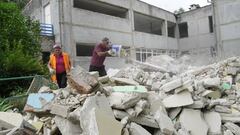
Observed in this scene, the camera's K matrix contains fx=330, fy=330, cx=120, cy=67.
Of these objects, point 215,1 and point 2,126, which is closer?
point 2,126

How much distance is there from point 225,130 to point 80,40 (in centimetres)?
1284

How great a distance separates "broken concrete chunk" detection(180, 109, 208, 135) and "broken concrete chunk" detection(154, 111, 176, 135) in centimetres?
31

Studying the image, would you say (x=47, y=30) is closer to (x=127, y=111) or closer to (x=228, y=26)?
(x=127, y=111)

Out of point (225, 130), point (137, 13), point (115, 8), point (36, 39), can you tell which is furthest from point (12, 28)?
point (137, 13)

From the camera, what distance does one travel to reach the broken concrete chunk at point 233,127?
535 cm

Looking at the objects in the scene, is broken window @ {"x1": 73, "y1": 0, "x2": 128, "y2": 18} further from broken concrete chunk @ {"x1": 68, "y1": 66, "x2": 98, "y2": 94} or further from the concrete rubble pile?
broken concrete chunk @ {"x1": 68, "y1": 66, "x2": 98, "y2": 94}

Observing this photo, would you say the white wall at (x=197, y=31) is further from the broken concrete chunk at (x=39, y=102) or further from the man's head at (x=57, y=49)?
the broken concrete chunk at (x=39, y=102)

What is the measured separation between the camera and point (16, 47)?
35.0 ft

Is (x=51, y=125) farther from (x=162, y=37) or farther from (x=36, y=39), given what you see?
(x=162, y=37)

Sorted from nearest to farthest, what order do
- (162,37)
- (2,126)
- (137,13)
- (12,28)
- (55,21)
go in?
(2,126) → (12,28) → (55,21) → (137,13) → (162,37)

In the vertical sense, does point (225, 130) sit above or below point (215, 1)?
below

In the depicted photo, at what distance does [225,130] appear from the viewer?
543cm

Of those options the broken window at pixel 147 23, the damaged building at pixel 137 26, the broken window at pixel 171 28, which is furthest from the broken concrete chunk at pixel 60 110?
the broken window at pixel 171 28

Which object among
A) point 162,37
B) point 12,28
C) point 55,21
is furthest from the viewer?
point 162,37
